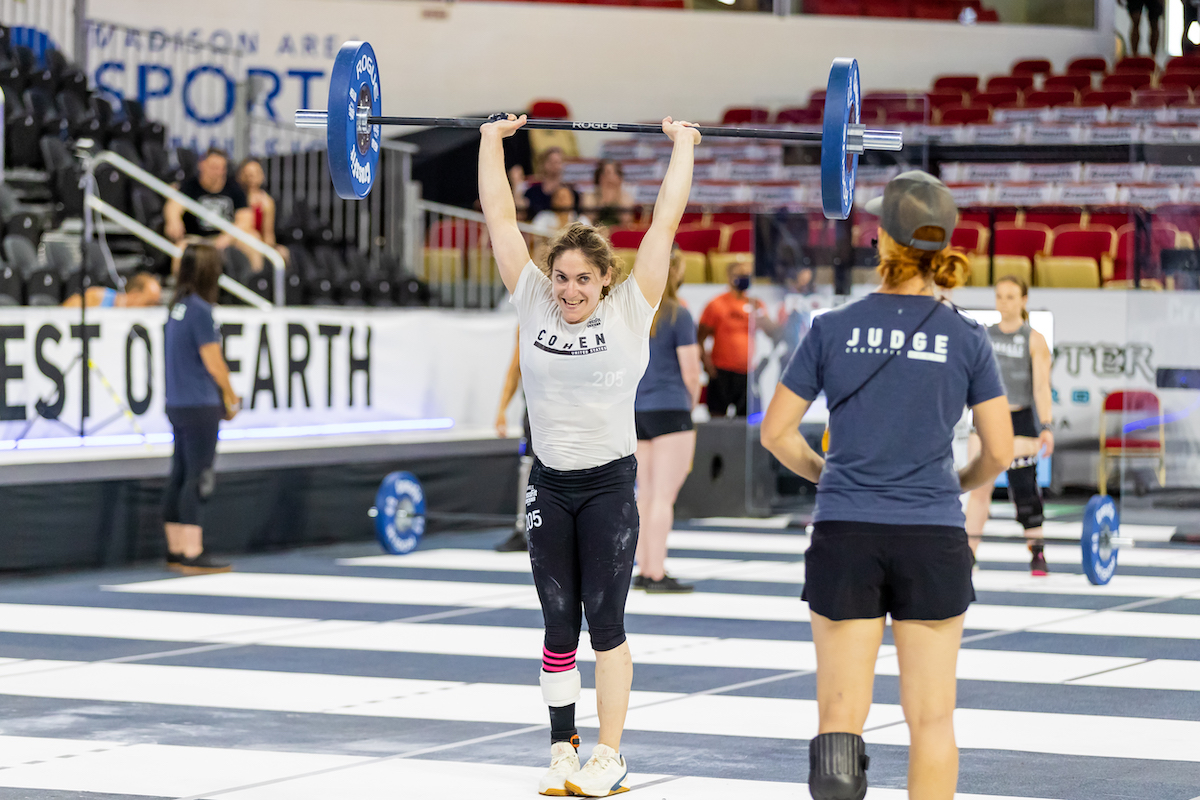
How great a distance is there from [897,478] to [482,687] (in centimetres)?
313

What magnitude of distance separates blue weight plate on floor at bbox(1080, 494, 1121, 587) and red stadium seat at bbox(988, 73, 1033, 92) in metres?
12.2

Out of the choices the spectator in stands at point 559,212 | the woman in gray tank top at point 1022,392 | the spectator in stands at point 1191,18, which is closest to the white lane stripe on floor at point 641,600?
the woman in gray tank top at point 1022,392

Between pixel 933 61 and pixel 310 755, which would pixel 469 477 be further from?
pixel 933 61

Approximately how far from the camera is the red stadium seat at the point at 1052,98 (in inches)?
772

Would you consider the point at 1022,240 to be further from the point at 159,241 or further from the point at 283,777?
the point at 283,777

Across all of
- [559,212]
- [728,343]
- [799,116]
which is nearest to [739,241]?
[559,212]

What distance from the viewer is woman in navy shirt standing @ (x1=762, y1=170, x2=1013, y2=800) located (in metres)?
3.62

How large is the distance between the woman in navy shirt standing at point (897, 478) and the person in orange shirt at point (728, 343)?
9994 mm

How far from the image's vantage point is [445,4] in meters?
21.0

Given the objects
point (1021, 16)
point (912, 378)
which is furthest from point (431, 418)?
point (1021, 16)

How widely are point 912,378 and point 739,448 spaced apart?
30.8ft

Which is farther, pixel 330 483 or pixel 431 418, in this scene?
pixel 431 418

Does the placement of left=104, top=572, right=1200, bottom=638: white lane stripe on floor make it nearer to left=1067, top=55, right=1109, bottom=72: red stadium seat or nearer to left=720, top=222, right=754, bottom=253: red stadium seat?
left=720, top=222, right=754, bottom=253: red stadium seat

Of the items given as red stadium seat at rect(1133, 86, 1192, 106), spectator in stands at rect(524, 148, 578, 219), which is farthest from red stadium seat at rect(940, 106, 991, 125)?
spectator in stands at rect(524, 148, 578, 219)
